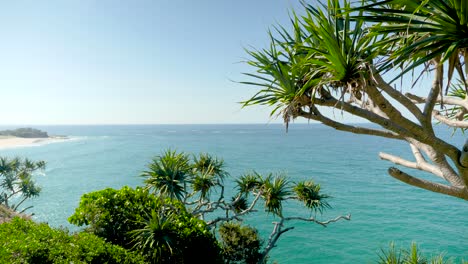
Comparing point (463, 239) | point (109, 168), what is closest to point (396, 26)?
point (463, 239)

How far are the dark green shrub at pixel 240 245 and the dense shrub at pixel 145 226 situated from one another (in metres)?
2.96

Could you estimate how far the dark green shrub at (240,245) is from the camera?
9.85m

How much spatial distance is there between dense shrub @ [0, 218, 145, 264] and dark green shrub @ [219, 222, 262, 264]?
4.69 metres

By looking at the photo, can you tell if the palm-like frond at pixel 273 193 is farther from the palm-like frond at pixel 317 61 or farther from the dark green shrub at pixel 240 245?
the palm-like frond at pixel 317 61

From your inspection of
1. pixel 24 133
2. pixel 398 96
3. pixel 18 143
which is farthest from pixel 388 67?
pixel 24 133

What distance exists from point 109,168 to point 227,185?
28.5m

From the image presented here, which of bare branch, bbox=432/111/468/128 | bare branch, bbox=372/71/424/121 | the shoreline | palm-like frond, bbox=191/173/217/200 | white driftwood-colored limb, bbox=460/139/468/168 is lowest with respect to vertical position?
the shoreline

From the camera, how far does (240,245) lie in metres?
9.98

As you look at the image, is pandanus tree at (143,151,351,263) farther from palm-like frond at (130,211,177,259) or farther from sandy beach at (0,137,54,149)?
sandy beach at (0,137,54,149)

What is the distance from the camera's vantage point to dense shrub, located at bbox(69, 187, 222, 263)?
248 inches

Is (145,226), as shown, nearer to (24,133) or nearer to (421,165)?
(421,165)

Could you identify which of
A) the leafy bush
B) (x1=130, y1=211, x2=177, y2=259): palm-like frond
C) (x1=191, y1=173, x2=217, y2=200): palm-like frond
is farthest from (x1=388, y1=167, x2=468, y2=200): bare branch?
(x1=191, y1=173, x2=217, y2=200): palm-like frond

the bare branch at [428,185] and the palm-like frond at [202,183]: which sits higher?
the bare branch at [428,185]

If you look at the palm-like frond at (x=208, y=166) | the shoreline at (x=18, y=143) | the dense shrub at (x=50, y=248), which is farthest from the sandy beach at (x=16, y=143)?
the dense shrub at (x=50, y=248)
